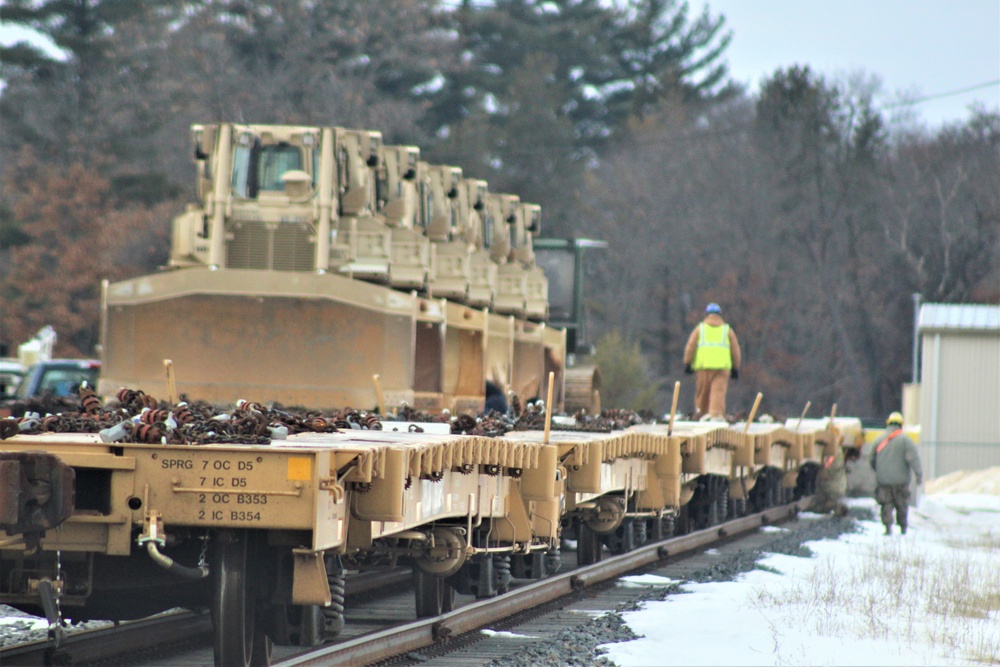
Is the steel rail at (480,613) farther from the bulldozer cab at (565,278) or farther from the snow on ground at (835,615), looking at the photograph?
the bulldozer cab at (565,278)

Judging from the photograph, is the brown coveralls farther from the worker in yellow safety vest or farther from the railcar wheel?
the railcar wheel

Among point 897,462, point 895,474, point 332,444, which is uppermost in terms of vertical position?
point 332,444

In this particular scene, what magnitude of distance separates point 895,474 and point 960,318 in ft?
49.9

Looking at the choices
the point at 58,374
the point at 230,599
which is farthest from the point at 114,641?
the point at 58,374

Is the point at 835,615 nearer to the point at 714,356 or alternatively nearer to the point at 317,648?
the point at 317,648

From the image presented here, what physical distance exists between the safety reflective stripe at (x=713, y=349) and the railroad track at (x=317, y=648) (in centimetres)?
781

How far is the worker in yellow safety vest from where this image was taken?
21.7 metres

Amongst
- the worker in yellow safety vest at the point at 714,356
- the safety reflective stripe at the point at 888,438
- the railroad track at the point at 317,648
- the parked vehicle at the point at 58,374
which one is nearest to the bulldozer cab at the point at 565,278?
the worker in yellow safety vest at the point at 714,356

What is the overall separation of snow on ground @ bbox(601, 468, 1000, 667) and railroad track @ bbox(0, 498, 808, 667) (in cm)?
94

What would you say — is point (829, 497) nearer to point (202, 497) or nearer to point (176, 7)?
point (202, 497)

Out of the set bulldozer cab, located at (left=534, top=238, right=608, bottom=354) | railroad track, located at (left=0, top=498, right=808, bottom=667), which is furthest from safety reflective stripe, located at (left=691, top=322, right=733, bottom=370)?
bulldozer cab, located at (left=534, top=238, right=608, bottom=354)

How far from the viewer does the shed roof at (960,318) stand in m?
36.0

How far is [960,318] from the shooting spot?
120ft

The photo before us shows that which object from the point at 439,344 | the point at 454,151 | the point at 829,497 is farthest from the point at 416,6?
the point at 439,344
